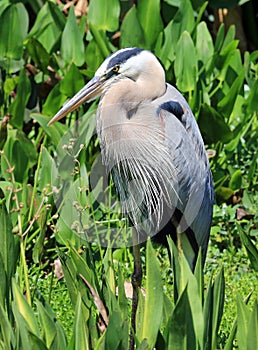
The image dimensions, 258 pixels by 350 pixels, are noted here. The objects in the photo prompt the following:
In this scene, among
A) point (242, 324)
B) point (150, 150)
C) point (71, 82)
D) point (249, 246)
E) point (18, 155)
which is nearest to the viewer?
point (242, 324)

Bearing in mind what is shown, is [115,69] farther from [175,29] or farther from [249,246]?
[175,29]

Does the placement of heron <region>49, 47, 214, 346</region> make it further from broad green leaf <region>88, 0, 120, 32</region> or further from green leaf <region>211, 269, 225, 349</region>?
broad green leaf <region>88, 0, 120, 32</region>

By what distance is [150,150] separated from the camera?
273 cm

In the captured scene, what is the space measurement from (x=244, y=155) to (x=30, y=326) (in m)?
2.38

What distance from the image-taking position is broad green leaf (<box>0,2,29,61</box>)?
3.69m

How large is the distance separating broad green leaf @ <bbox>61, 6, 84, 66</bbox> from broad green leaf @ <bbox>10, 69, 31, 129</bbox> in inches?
9.0

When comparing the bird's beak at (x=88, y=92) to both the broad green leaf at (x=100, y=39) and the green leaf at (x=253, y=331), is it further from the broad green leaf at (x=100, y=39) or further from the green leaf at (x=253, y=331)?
the broad green leaf at (x=100, y=39)

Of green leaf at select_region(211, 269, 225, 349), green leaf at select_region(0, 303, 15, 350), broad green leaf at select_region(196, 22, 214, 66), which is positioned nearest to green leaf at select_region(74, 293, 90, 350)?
green leaf at select_region(0, 303, 15, 350)

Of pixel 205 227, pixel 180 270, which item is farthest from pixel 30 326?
pixel 205 227

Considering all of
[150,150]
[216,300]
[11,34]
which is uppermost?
[11,34]

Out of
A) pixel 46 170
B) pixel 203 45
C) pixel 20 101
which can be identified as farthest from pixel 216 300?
pixel 203 45

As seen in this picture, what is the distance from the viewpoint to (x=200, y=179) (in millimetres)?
2850

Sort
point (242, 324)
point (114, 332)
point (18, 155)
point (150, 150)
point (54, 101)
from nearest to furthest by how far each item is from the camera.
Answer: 1. point (114, 332)
2. point (242, 324)
3. point (150, 150)
4. point (18, 155)
5. point (54, 101)

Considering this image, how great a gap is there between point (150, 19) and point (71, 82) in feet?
1.87
